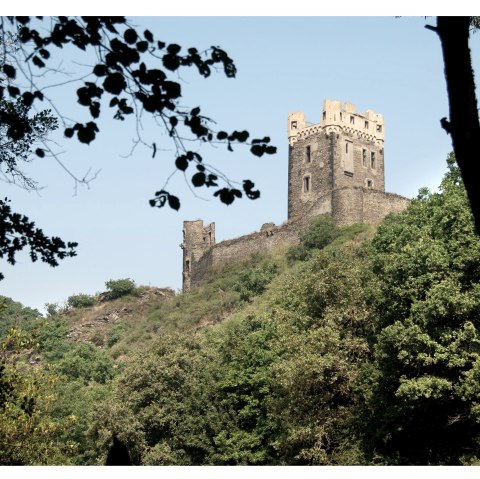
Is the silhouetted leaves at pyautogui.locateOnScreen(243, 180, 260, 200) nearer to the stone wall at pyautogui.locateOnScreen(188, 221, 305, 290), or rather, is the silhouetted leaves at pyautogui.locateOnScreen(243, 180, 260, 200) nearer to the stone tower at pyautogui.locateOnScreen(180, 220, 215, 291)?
the stone wall at pyautogui.locateOnScreen(188, 221, 305, 290)

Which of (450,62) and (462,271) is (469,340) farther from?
(450,62)

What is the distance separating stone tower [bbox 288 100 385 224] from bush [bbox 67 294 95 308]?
757 inches

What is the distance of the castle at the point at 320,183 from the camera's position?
2638 inches

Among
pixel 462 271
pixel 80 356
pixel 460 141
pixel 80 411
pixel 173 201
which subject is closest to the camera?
pixel 460 141

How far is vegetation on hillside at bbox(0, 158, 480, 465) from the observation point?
26172 millimetres

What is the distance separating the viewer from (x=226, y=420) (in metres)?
34.4

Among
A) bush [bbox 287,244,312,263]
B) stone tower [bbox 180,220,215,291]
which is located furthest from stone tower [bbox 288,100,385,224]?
stone tower [bbox 180,220,215,291]

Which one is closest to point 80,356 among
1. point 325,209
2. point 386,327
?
point 325,209

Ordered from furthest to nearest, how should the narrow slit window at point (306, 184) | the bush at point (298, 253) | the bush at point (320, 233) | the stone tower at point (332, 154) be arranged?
the narrow slit window at point (306, 184) → the stone tower at point (332, 154) → the bush at point (298, 253) → the bush at point (320, 233)

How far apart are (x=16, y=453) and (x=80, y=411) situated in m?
21.1

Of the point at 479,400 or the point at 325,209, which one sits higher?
the point at 325,209

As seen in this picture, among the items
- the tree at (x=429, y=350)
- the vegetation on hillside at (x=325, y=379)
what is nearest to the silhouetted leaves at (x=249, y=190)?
the vegetation on hillside at (x=325, y=379)

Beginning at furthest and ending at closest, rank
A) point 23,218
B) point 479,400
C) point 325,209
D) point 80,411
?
1. point 325,209
2. point 80,411
3. point 479,400
4. point 23,218

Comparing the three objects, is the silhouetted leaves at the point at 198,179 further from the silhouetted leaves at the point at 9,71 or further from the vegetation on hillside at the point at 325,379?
the vegetation on hillside at the point at 325,379
